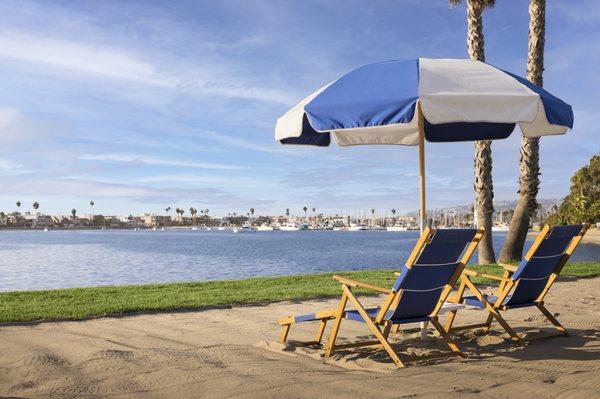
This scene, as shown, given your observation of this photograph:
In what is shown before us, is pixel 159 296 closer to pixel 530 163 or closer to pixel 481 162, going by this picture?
pixel 481 162

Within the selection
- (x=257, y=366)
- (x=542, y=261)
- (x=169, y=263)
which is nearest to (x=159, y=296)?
(x=257, y=366)

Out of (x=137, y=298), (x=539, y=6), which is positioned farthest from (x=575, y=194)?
(x=137, y=298)

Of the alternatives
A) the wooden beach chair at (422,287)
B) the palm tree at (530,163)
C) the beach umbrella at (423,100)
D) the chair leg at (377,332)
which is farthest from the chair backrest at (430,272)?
the palm tree at (530,163)

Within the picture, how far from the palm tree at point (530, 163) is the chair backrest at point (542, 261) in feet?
30.3

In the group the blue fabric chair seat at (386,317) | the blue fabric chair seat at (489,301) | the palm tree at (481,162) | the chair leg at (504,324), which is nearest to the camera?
the blue fabric chair seat at (386,317)

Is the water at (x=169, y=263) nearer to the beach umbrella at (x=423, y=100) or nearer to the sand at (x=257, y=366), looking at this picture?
the sand at (x=257, y=366)

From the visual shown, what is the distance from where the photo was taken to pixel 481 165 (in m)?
14.8

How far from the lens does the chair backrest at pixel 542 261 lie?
536 centimetres

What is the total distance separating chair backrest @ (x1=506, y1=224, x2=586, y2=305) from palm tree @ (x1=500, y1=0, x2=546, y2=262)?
925 cm

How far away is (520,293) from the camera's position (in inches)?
218

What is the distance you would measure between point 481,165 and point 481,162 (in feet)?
0.25

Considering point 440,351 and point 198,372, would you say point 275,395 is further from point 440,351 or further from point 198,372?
point 440,351

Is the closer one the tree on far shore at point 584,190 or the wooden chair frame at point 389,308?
the wooden chair frame at point 389,308

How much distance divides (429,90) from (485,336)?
253 centimetres
